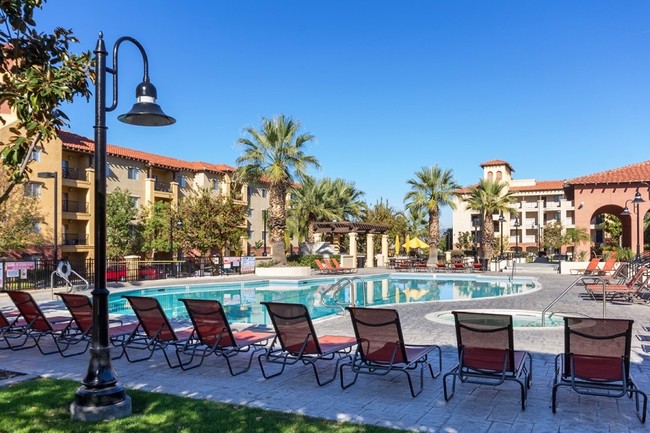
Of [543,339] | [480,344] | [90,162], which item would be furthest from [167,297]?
[90,162]

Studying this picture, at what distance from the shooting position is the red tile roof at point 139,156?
37.1 meters

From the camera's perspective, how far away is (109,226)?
36.4m

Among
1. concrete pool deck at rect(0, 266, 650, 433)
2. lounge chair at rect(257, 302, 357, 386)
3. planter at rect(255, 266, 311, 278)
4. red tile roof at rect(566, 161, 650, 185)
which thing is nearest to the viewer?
concrete pool deck at rect(0, 266, 650, 433)

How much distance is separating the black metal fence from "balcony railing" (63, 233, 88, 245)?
913 cm

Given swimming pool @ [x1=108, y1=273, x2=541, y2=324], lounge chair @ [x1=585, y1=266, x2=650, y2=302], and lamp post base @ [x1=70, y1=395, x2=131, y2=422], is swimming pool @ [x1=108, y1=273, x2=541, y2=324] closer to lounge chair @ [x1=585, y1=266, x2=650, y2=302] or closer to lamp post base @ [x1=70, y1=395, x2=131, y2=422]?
lounge chair @ [x1=585, y1=266, x2=650, y2=302]

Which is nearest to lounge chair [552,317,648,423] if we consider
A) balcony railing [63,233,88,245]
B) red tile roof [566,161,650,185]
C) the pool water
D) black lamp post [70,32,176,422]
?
black lamp post [70,32,176,422]

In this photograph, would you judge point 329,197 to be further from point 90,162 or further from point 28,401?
point 28,401

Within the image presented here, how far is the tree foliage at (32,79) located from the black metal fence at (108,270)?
11.6 meters

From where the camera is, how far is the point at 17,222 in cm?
2798

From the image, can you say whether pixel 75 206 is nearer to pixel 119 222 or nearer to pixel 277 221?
pixel 119 222

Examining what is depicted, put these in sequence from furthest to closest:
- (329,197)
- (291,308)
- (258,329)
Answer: (329,197) → (258,329) → (291,308)

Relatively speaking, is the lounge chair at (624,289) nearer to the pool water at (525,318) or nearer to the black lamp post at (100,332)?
the pool water at (525,318)

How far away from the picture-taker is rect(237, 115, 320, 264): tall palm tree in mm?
31328

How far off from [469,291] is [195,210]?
16.8 metres
